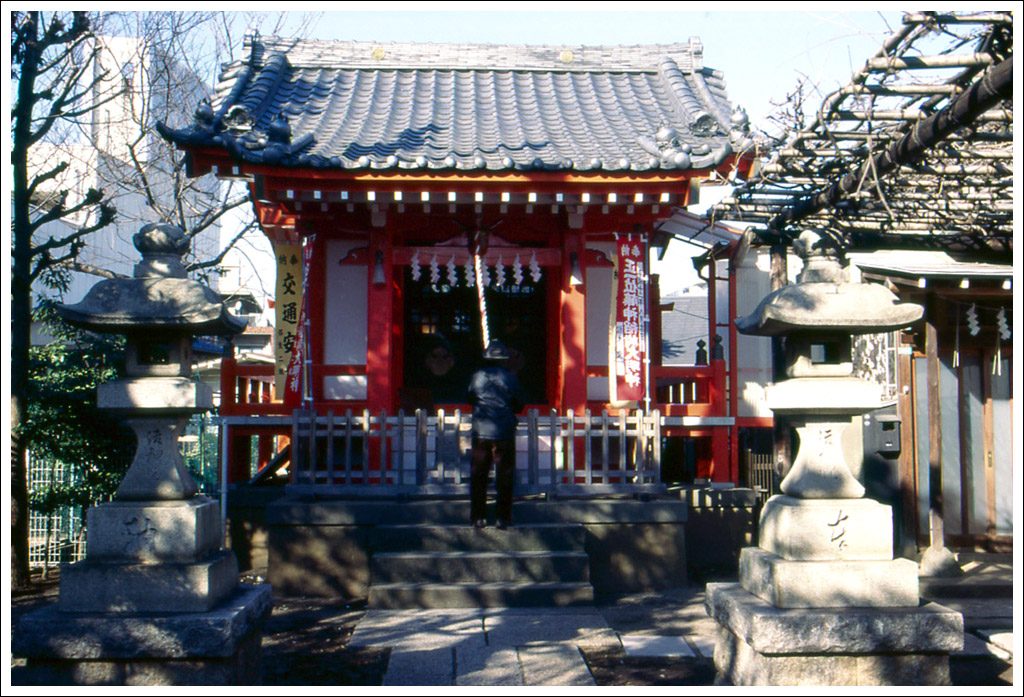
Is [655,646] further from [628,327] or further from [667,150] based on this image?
[667,150]

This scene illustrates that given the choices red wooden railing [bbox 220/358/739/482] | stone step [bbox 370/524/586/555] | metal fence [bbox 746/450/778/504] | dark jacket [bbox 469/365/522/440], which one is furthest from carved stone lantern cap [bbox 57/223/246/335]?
metal fence [bbox 746/450/778/504]

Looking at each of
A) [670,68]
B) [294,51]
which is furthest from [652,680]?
[294,51]

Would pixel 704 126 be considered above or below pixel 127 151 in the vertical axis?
below

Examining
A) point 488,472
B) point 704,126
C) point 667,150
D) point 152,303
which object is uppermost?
point 704,126

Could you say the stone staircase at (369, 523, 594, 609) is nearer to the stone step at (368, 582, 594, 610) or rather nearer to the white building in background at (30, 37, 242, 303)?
the stone step at (368, 582, 594, 610)

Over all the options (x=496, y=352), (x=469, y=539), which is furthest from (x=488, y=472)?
(x=496, y=352)

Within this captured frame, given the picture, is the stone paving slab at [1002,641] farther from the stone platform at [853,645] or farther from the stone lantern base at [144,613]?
the stone lantern base at [144,613]

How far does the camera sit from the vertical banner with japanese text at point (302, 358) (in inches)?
426

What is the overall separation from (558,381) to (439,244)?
2.36 meters

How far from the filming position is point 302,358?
10906 mm

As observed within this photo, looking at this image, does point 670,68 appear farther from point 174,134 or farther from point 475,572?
point 475,572

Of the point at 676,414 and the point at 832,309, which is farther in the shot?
the point at 676,414

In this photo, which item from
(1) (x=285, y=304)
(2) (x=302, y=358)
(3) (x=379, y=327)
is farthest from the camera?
(1) (x=285, y=304)

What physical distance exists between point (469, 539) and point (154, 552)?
3.86 meters
